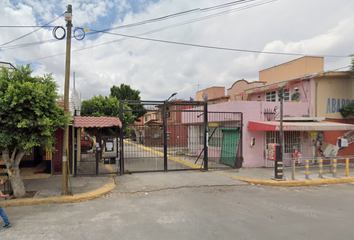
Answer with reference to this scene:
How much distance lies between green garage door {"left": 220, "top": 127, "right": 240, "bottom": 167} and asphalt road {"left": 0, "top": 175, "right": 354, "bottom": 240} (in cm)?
416

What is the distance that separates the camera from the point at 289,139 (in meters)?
12.2

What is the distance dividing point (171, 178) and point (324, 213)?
5.41 metres

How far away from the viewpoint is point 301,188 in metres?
8.34

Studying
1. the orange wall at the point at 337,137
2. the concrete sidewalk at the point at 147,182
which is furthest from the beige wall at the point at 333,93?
the concrete sidewalk at the point at 147,182

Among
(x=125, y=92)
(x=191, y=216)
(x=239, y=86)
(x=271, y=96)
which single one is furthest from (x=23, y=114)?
(x=125, y=92)

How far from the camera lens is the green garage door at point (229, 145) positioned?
1164cm

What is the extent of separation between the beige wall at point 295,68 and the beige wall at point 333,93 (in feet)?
13.2

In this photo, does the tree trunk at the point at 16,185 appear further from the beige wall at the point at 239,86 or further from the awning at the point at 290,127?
the beige wall at the point at 239,86

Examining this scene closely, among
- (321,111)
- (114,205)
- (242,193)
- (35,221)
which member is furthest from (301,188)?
(35,221)

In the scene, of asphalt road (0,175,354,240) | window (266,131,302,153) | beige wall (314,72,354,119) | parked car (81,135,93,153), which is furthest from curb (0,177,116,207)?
parked car (81,135,93,153)

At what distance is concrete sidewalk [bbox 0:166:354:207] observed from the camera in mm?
6516

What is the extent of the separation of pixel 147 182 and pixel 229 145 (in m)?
5.88

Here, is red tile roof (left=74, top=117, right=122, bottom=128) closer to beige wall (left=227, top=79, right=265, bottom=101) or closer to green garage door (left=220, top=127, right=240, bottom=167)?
green garage door (left=220, top=127, right=240, bottom=167)

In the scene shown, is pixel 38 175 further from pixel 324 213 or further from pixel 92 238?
pixel 324 213
